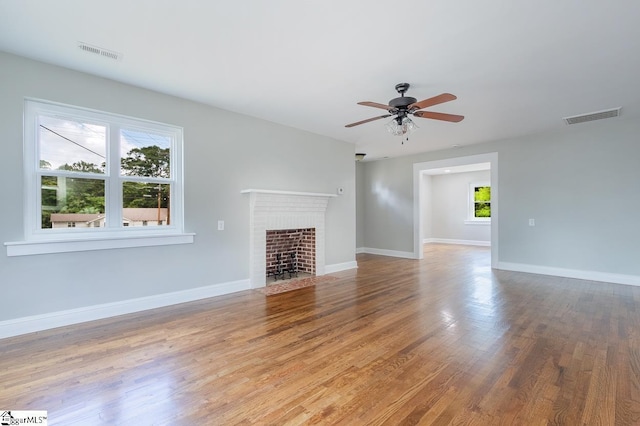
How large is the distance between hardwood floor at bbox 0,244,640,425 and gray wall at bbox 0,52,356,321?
389mm

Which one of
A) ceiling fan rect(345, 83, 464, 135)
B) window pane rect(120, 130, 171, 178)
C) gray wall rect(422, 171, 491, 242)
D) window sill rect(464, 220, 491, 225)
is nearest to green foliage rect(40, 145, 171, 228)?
window pane rect(120, 130, 171, 178)

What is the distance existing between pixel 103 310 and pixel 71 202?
4.02 feet

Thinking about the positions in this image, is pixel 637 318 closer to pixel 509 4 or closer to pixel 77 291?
pixel 509 4

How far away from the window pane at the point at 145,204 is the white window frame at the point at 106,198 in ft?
0.19

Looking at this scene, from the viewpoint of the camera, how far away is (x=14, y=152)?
9.40 feet

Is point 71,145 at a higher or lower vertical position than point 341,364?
higher

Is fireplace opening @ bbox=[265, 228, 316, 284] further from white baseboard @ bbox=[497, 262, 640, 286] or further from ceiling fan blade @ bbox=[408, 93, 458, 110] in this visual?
white baseboard @ bbox=[497, 262, 640, 286]

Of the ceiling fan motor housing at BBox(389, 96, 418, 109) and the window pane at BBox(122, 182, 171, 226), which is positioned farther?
the window pane at BBox(122, 182, 171, 226)

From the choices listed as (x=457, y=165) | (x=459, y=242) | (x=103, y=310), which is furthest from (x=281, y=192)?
(x=459, y=242)

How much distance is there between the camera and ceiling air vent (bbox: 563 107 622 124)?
14.1ft

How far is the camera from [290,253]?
5.70 m

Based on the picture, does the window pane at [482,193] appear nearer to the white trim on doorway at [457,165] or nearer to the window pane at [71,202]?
the white trim on doorway at [457,165]

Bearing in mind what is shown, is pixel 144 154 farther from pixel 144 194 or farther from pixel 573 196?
pixel 573 196

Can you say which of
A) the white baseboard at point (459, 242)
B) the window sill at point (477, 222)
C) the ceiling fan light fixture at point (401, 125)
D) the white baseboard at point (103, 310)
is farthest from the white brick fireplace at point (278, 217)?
the window sill at point (477, 222)
